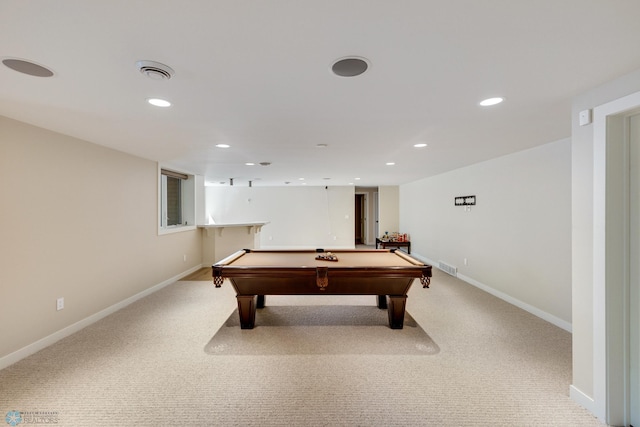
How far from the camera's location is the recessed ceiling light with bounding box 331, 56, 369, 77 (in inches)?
56.9

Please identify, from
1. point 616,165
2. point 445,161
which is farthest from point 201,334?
point 445,161

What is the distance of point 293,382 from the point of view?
2.16m

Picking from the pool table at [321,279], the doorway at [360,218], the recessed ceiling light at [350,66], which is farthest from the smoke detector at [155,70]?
the doorway at [360,218]

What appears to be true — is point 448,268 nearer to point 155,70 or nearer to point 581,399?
point 581,399

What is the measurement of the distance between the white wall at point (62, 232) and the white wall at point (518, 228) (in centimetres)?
531

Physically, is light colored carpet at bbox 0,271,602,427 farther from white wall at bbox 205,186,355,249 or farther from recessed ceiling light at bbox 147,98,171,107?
white wall at bbox 205,186,355,249

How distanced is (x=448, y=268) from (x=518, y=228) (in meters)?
2.09

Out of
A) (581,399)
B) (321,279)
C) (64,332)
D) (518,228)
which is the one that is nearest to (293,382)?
(321,279)

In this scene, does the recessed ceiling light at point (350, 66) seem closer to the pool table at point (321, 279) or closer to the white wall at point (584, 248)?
the white wall at point (584, 248)

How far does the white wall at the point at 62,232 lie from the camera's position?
94.7 inches

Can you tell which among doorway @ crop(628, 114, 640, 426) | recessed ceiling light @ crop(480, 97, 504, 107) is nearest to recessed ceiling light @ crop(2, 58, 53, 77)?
recessed ceiling light @ crop(480, 97, 504, 107)

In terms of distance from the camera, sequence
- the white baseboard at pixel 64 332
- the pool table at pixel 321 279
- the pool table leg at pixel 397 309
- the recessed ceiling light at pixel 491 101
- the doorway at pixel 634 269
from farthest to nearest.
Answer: the pool table leg at pixel 397 309, the pool table at pixel 321 279, the white baseboard at pixel 64 332, the recessed ceiling light at pixel 491 101, the doorway at pixel 634 269

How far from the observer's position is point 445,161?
4.45 meters

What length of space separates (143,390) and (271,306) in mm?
1917
